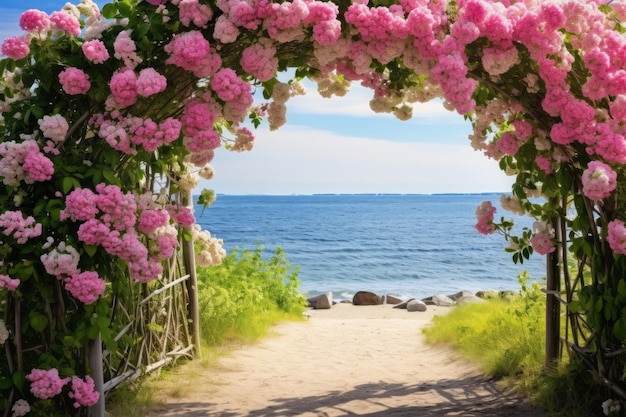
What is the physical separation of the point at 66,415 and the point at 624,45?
3776 mm

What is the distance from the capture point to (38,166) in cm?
372

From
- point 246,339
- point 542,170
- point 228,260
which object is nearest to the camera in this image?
point 542,170

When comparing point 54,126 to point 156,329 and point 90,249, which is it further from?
point 156,329

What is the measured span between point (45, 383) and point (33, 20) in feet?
6.59

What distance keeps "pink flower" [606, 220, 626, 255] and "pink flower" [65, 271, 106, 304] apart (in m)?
2.76

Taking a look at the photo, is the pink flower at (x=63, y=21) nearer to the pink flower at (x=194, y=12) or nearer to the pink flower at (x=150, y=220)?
the pink flower at (x=194, y=12)

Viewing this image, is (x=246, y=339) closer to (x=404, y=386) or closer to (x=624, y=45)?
(x=404, y=386)

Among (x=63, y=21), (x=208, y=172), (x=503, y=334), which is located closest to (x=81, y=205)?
(x=63, y=21)

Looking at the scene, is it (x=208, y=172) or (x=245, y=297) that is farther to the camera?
(x=245, y=297)

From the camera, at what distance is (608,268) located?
3.95m

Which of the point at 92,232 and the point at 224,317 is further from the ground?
the point at 92,232

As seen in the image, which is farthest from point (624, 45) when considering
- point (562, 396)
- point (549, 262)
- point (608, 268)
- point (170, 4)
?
point (170, 4)

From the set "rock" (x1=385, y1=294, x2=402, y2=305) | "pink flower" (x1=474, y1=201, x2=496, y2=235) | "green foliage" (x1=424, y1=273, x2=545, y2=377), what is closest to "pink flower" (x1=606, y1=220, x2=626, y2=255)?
"pink flower" (x1=474, y1=201, x2=496, y2=235)

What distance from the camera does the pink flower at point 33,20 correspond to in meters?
3.84
